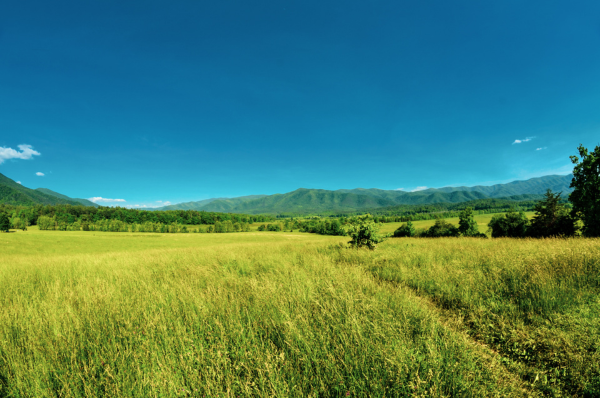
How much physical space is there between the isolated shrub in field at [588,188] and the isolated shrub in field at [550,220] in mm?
20728

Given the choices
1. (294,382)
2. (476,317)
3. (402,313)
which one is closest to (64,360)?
(294,382)

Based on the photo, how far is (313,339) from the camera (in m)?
2.97

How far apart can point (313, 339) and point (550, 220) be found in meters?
60.4

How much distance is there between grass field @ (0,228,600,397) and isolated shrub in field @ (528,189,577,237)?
49104 mm

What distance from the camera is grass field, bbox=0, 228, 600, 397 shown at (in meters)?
2.42

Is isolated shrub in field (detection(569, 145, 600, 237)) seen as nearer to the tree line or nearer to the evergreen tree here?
the evergreen tree

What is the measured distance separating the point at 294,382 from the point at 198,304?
98.0 inches

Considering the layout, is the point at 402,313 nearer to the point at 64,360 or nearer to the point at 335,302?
the point at 335,302

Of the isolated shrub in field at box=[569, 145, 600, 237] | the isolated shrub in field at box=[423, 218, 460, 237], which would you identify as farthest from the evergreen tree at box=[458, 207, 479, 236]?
the isolated shrub in field at box=[569, 145, 600, 237]

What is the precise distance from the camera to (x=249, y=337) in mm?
3162

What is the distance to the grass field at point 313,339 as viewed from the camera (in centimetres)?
242

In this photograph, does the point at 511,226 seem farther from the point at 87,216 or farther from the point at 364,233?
the point at 87,216

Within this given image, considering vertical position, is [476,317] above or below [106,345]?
below

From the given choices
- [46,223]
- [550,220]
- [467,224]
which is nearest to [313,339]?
[550,220]
